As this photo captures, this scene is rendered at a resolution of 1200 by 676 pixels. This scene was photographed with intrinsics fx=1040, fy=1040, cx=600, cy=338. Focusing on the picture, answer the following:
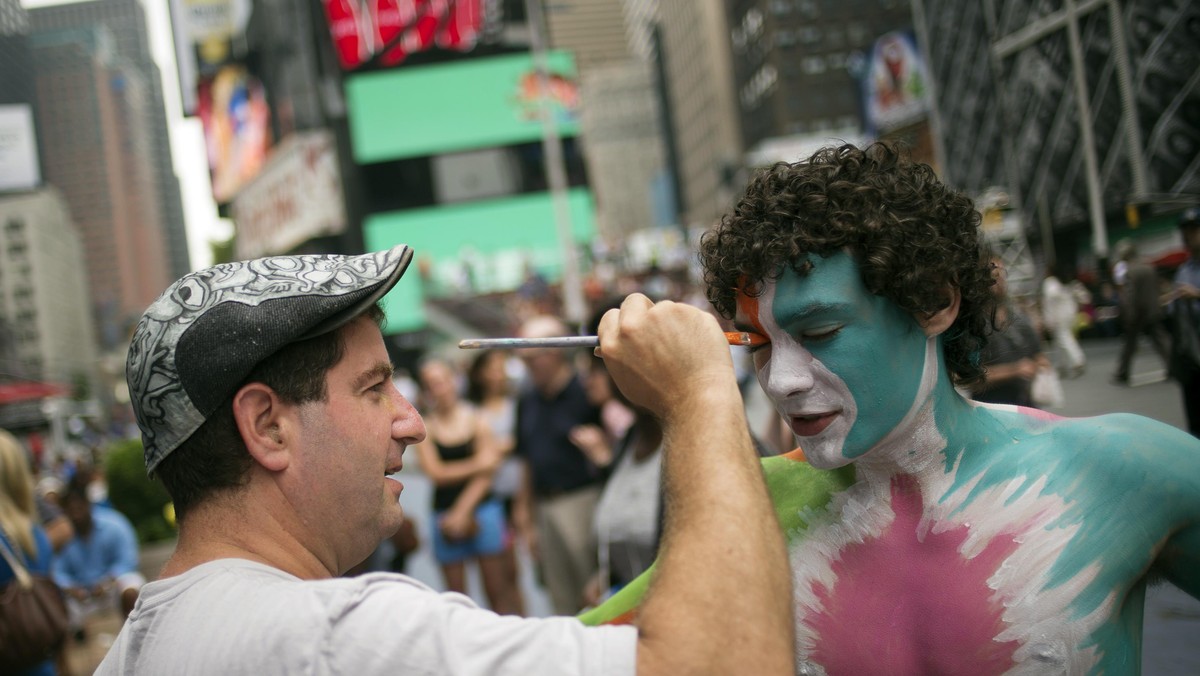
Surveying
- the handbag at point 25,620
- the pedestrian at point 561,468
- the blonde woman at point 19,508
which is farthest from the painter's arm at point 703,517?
the blonde woman at point 19,508

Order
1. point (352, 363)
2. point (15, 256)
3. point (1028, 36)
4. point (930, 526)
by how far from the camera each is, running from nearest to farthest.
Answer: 1. point (352, 363)
2. point (930, 526)
3. point (1028, 36)
4. point (15, 256)

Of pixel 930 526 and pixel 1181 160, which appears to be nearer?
pixel 930 526

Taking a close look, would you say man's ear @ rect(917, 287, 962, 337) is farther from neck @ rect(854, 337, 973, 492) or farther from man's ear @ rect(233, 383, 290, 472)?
man's ear @ rect(233, 383, 290, 472)

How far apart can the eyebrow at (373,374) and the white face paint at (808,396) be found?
26.3 inches

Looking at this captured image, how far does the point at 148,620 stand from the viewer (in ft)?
4.87

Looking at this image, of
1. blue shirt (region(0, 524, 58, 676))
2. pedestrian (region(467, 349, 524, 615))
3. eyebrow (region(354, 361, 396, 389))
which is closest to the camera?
eyebrow (region(354, 361, 396, 389))

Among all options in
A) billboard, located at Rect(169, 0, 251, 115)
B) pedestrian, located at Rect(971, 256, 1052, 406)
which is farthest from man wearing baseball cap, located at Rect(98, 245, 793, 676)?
billboard, located at Rect(169, 0, 251, 115)

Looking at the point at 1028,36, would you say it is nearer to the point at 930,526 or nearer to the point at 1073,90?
the point at 1073,90

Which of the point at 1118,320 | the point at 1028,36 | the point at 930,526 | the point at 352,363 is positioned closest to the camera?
the point at 352,363

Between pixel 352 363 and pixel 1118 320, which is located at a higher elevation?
pixel 352 363

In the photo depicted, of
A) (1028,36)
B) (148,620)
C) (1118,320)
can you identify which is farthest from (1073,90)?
(148,620)

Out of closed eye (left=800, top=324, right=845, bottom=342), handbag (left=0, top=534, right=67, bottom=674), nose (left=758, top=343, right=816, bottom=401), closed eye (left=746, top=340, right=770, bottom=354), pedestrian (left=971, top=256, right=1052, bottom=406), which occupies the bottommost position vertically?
handbag (left=0, top=534, right=67, bottom=674)

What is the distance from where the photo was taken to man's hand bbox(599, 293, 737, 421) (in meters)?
1.53

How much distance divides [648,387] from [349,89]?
121ft
